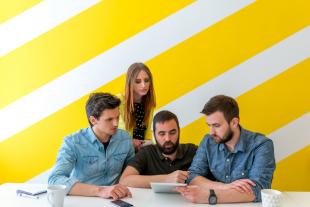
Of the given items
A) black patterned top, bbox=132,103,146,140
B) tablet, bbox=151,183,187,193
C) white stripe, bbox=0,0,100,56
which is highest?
white stripe, bbox=0,0,100,56

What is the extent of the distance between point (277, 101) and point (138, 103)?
4.38 ft

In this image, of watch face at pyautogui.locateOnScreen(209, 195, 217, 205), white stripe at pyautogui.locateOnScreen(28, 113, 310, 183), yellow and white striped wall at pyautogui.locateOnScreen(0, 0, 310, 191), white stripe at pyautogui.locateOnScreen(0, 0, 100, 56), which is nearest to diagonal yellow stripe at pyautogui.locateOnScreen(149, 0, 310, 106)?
yellow and white striped wall at pyautogui.locateOnScreen(0, 0, 310, 191)

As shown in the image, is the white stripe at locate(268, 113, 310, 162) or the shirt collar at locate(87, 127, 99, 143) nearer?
the shirt collar at locate(87, 127, 99, 143)

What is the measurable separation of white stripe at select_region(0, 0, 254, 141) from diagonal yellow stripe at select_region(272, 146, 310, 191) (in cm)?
150

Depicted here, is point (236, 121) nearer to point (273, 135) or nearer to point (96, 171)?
point (96, 171)

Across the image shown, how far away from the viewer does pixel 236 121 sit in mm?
2129

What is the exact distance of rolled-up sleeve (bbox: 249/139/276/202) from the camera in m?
1.90

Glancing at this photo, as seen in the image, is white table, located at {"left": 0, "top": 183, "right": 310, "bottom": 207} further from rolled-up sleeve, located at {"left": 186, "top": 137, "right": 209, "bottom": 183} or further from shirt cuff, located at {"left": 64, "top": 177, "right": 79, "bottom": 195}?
rolled-up sleeve, located at {"left": 186, "top": 137, "right": 209, "bottom": 183}

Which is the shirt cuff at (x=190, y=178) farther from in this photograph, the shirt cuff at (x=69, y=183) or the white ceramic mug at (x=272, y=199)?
the shirt cuff at (x=69, y=183)

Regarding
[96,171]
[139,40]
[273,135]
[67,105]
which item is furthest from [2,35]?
[273,135]

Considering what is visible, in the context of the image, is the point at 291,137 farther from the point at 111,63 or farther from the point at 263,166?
the point at 111,63

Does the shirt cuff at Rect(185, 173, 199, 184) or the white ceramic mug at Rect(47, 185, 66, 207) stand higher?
the shirt cuff at Rect(185, 173, 199, 184)

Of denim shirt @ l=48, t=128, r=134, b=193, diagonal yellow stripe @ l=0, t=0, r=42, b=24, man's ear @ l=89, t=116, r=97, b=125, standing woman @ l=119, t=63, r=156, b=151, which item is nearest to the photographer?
denim shirt @ l=48, t=128, r=134, b=193

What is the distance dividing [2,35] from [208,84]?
7.02 ft
